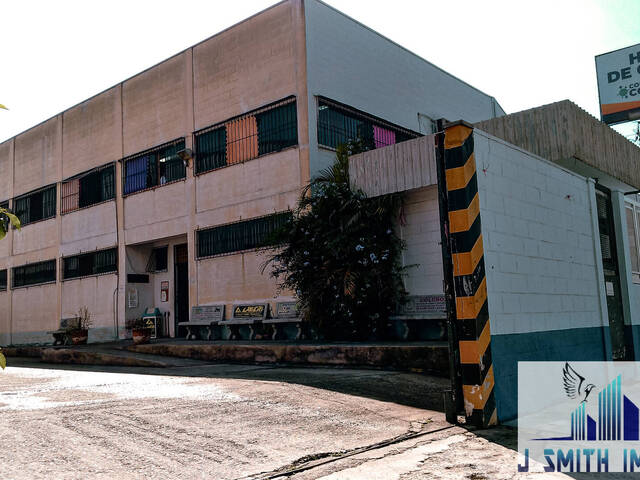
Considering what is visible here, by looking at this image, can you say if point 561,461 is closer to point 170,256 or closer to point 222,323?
point 222,323

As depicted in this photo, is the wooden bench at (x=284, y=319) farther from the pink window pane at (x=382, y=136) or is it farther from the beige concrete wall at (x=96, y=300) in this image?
the beige concrete wall at (x=96, y=300)

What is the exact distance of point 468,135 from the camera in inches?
230

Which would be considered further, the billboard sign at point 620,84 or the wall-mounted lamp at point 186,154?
the billboard sign at point 620,84

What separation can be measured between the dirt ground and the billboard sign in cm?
1385

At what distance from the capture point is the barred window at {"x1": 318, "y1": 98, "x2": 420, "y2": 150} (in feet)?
Result: 49.1

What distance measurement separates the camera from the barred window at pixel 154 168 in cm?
1797

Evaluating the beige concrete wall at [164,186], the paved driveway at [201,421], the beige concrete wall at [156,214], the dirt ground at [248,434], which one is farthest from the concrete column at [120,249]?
the dirt ground at [248,434]

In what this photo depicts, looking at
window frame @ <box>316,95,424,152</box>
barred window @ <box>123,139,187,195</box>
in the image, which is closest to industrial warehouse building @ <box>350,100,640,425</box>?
window frame @ <box>316,95,424,152</box>

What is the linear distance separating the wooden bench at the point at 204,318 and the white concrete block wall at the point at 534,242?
10012mm

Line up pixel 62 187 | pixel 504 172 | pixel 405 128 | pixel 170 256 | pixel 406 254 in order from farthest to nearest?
pixel 62 187 < pixel 170 256 < pixel 405 128 < pixel 406 254 < pixel 504 172

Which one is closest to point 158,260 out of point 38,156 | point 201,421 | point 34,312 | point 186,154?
point 186,154

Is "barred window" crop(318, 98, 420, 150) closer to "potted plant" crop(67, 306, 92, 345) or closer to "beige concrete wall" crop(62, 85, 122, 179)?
"beige concrete wall" crop(62, 85, 122, 179)

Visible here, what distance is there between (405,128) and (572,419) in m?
13.0

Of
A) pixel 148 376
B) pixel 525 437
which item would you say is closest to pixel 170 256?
pixel 148 376
